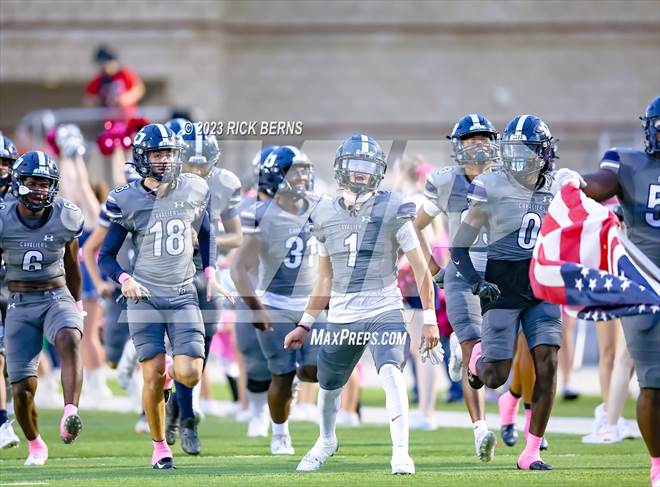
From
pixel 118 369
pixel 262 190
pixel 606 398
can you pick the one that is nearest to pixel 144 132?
pixel 262 190

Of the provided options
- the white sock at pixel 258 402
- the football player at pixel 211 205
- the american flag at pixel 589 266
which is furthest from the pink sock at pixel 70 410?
the american flag at pixel 589 266

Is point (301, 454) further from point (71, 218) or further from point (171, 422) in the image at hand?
point (71, 218)

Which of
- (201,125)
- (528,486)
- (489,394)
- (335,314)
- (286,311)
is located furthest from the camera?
(489,394)

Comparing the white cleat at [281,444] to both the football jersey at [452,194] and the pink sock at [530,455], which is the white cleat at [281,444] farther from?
the pink sock at [530,455]

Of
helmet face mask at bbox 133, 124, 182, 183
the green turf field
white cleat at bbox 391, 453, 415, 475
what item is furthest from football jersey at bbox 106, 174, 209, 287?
white cleat at bbox 391, 453, 415, 475

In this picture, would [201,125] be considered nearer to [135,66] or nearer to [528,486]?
[528,486]

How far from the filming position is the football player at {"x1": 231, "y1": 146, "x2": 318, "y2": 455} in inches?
396

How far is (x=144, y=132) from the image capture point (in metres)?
9.20

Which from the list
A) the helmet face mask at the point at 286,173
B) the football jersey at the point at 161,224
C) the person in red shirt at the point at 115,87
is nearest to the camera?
the football jersey at the point at 161,224

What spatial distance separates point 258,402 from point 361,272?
3015mm

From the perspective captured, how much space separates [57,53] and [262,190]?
12.4m

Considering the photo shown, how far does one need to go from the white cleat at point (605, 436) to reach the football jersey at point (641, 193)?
3.01 m

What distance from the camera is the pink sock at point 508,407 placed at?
1012cm

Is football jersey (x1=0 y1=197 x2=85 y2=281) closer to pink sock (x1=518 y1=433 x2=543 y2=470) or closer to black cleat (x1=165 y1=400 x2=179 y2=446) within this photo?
black cleat (x1=165 y1=400 x2=179 y2=446)
